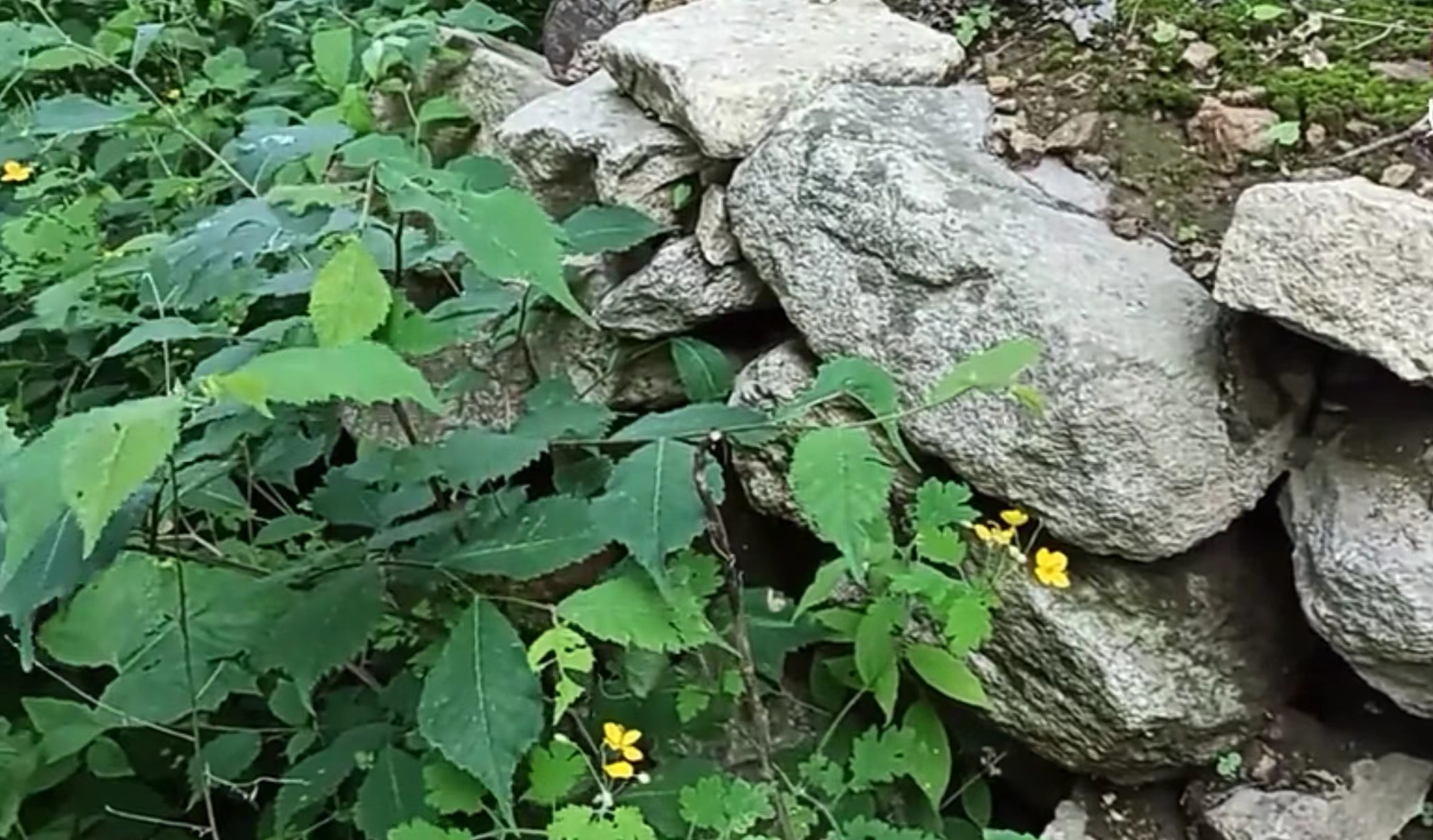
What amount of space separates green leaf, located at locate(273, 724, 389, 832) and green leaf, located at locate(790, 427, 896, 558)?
561mm

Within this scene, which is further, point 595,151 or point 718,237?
point 595,151

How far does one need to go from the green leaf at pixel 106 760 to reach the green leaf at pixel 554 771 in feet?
1.91

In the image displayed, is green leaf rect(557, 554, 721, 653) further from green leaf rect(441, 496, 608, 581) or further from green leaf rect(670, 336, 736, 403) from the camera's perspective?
green leaf rect(670, 336, 736, 403)

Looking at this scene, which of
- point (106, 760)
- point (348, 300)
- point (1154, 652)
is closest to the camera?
point (348, 300)

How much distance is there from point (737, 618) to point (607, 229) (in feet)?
1.76

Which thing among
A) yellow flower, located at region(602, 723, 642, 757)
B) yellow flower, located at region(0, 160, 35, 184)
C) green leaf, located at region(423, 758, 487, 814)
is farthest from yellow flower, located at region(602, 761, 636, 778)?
yellow flower, located at region(0, 160, 35, 184)

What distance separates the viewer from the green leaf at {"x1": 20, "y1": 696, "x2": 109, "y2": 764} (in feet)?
5.27

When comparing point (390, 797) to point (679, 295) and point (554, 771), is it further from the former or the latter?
point (679, 295)

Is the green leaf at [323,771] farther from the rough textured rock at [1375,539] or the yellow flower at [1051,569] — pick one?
the rough textured rock at [1375,539]

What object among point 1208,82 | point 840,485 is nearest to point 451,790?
point 840,485

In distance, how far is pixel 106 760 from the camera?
1700mm

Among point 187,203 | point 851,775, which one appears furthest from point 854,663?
point 187,203

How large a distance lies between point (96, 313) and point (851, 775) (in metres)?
1.02

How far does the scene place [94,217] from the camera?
2.22 meters
